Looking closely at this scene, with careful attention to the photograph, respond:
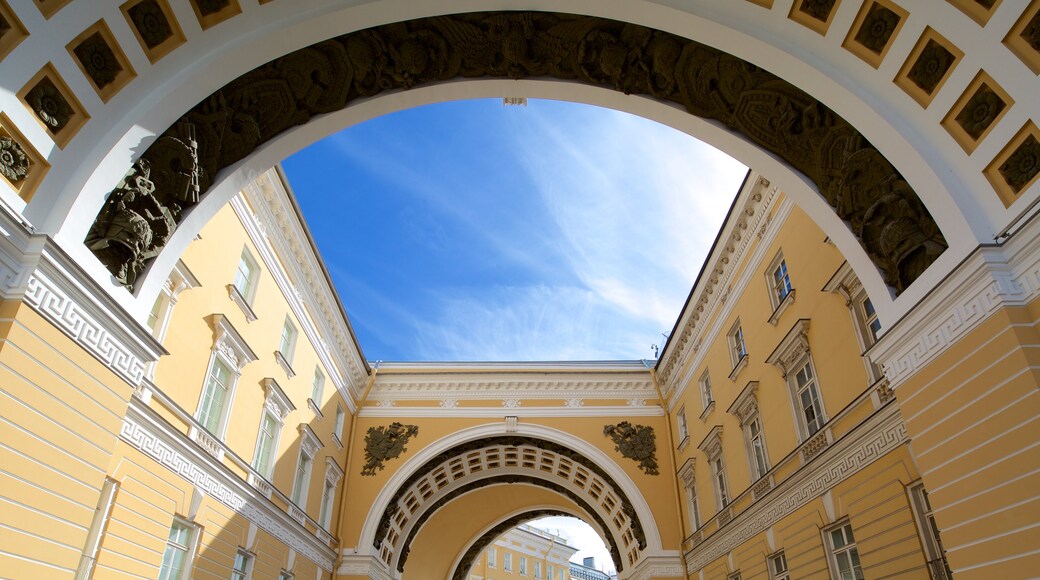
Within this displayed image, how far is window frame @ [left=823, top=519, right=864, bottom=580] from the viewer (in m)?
11.2

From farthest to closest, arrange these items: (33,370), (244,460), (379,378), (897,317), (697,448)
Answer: (379,378), (697,448), (244,460), (897,317), (33,370)

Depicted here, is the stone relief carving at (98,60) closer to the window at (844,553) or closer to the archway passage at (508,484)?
the window at (844,553)

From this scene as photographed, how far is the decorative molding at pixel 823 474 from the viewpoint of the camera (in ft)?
32.3

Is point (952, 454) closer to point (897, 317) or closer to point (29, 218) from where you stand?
point (897, 317)

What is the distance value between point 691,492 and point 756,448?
20.2 feet

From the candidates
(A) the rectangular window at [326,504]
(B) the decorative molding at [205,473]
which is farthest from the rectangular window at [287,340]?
(A) the rectangular window at [326,504]

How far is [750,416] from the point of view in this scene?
15.8 m

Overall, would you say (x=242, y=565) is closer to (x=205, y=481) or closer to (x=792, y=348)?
(x=205, y=481)

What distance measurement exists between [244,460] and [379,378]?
1031 centimetres

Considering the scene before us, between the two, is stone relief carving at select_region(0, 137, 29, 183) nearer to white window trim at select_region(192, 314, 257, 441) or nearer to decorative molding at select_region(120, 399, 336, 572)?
decorative molding at select_region(120, 399, 336, 572)

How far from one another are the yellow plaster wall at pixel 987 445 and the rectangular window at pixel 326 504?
17.6m

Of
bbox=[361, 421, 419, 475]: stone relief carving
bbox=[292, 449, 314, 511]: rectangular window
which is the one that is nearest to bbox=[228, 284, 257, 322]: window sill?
bbox=[292, 449, 314, 511]: rectangular window

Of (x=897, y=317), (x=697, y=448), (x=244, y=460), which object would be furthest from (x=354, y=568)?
(x=897, y=317)

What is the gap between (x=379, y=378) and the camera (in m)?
24.7
